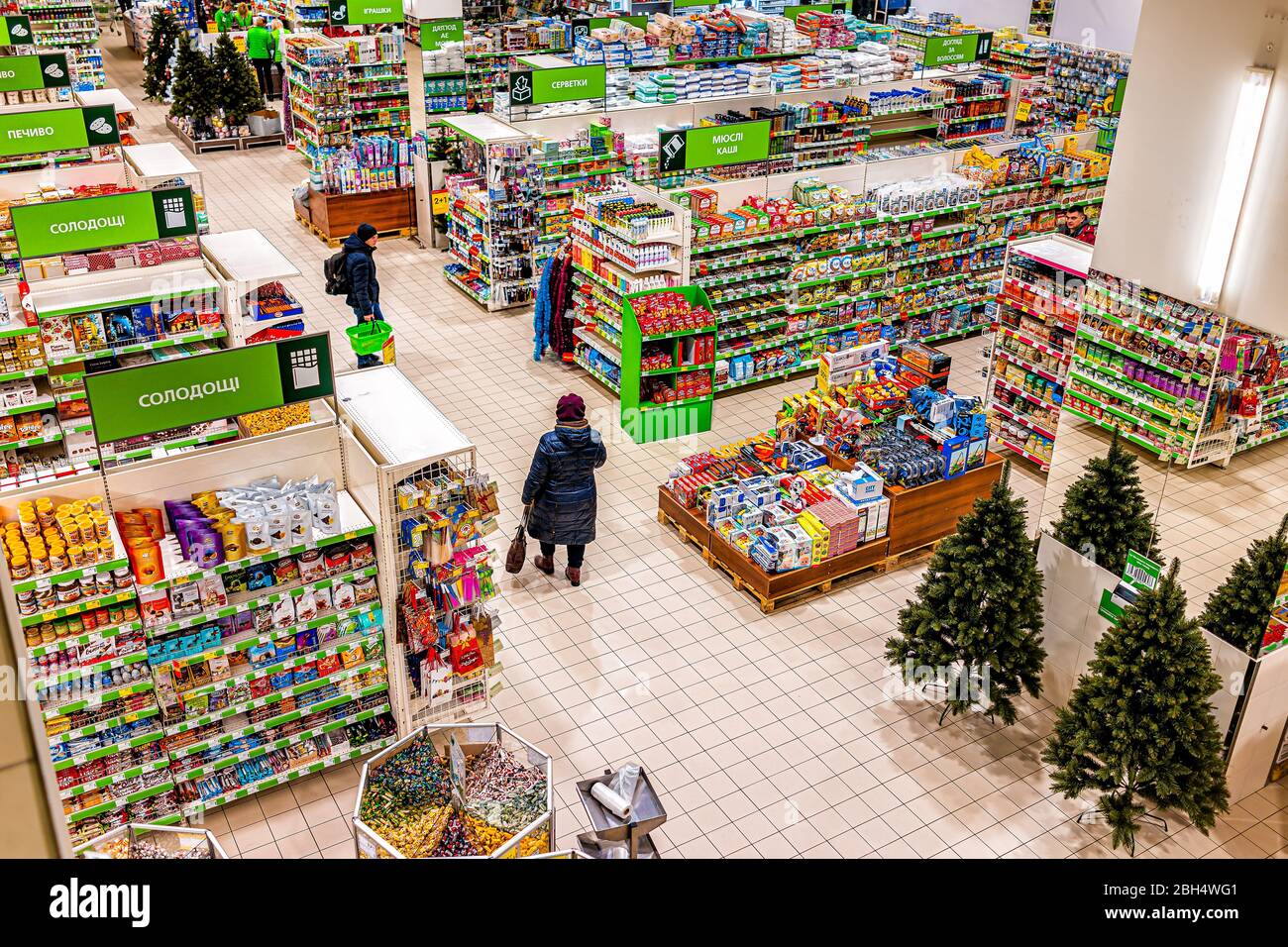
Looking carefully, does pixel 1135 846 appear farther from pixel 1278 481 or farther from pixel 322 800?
pixel 322 800

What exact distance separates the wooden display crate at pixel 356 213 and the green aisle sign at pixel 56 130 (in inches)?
165

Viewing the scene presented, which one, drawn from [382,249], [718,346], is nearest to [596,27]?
[382,249]

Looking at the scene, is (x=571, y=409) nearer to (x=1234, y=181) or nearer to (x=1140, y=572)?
(x=1140, y=572)

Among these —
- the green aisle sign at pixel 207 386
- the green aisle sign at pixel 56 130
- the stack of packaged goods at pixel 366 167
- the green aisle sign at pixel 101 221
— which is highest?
the green aisle sign at pixel 56 130

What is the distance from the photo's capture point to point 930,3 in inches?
1080

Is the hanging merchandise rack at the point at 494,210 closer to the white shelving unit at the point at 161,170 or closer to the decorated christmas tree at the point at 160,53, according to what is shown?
the white shelving unit at the point at 161,170

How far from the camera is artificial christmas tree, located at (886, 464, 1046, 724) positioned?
268 inches

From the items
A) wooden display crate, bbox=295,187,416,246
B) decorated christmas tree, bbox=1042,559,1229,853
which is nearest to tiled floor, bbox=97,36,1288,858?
decorated christmas tree, bbox=1042,559,1229,853

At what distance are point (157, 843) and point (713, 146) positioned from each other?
30.7 feet

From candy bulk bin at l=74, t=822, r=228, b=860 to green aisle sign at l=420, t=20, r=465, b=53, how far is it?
14.1m

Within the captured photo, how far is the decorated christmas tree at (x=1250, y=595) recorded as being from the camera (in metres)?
6.12

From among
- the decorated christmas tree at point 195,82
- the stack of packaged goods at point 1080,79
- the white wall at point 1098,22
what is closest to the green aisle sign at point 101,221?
the decorated christmas tree at point 195,82

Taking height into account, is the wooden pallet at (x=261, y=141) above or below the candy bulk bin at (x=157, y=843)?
above

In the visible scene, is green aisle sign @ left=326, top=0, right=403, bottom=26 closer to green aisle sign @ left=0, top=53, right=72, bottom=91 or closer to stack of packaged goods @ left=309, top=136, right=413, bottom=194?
stack of packaged goods @ left=309, top=136, right=413, bottom=194
